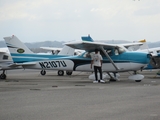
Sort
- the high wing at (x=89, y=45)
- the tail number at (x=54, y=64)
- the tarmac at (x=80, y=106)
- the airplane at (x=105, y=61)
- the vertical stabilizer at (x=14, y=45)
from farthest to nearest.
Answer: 1. the vertical stabilizer at (x=14, y=45)
2. the tail number at (x=54, y=64)
3. the airplane at (x=105, y=61)
4. the high wing at (x=89, y=45)
5. the tarmac at (x=80, y=106)

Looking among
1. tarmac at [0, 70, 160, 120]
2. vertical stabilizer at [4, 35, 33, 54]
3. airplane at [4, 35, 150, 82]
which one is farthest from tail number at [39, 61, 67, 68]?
tarmac at [0, 70, 160, 120]

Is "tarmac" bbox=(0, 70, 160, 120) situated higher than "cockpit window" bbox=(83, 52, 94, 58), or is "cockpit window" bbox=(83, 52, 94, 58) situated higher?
"cockpit window" bbox=(83, 52, 94, 58)

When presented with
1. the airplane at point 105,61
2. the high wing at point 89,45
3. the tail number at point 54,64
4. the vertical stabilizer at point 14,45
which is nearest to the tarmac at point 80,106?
the high wing at point 89,45

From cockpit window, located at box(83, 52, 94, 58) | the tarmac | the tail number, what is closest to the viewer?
the tarmac

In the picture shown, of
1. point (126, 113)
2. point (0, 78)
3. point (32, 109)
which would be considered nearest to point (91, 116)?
point (126, 113)

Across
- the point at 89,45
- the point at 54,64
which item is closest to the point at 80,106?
the point at 89,45

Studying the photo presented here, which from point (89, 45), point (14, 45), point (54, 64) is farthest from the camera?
point (14, 45)

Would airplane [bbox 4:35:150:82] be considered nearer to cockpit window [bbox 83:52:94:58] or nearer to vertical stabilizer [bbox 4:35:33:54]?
cockpit window [bbox 83:52:94:58]

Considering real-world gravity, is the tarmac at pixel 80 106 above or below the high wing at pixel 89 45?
below

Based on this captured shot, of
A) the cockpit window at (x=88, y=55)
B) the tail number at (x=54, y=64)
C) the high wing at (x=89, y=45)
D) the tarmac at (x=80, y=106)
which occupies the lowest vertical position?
the tarmac at (x=80, y=106)

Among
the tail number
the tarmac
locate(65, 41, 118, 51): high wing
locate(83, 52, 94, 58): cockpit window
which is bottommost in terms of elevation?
the tarmac

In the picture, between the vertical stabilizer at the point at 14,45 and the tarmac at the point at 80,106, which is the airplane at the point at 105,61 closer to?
the vertical stabilizer at the point at 14,45

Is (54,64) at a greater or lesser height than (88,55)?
lesser

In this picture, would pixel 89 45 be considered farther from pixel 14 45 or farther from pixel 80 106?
pixel 80 106
